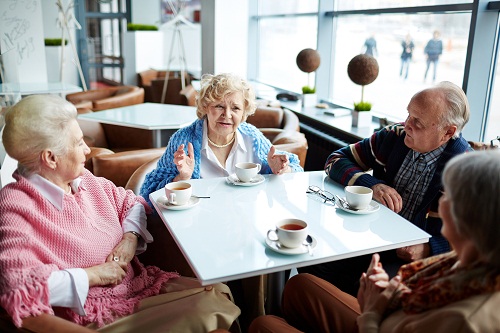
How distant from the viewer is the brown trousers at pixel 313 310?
1527 millimetres

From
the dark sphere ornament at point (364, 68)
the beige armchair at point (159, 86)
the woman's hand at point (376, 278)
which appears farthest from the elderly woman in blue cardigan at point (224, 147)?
the beige armchair at point (159, 86)

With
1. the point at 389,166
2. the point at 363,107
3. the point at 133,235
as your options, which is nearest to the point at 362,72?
the point at 363,107

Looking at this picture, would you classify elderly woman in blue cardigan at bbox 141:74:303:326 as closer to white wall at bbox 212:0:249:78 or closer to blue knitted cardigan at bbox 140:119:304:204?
blue knitted cardigan at bbox 140:119:304:204

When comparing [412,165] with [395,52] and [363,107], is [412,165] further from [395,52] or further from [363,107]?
[395,52]

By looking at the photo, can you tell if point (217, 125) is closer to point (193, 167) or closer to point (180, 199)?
point (193, 167)

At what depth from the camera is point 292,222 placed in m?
1.53

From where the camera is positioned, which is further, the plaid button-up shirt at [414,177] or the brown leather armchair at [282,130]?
the brown leather armchair at [282,130]

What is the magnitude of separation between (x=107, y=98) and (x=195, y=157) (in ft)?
9.01

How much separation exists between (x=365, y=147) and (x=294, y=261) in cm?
99

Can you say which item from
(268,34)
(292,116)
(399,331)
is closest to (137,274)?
(399,331)

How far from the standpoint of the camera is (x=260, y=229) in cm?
164

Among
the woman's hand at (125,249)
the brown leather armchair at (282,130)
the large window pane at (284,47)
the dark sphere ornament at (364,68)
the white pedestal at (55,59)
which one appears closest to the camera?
the woman's hand at (125,249)

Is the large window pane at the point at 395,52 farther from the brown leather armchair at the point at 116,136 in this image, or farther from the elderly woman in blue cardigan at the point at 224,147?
the brown leather armchair at the point at 116,136

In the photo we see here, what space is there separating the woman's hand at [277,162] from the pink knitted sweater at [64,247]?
698 millimetres
